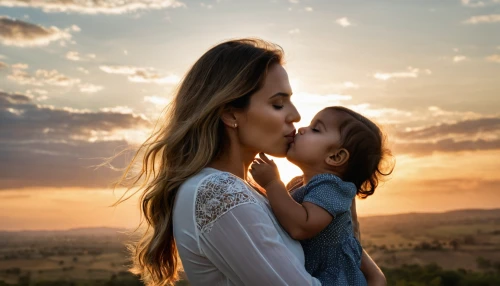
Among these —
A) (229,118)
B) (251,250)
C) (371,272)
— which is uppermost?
(229,118)

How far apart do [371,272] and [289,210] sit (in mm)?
807

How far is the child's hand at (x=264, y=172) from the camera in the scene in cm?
346

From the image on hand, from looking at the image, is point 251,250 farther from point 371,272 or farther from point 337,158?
point 371,272

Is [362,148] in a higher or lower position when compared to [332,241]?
higher

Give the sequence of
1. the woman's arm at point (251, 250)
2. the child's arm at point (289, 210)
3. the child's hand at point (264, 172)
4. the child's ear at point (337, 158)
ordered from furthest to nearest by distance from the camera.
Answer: the child's ear at point (337, 158), the child's hand at point (264, 172), the child's arm at point (289, 210), the woman's arm at point (251, 250)

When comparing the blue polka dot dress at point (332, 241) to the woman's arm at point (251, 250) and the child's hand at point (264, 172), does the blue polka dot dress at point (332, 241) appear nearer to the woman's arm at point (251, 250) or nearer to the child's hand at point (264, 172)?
the child's hand at point (264, 172)

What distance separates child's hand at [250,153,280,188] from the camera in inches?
136

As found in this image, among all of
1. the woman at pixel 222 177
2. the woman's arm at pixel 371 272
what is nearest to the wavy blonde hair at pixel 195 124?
the woman at pixel 222 177

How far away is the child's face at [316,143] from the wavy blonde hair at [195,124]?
1.34ft

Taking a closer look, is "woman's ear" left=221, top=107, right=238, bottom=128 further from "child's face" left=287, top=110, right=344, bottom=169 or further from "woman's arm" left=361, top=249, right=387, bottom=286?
"woman's arm" left=361, top=249, right=387, bottom=286

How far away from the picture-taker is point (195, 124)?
352 centimetres

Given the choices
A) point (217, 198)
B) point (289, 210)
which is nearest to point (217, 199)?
point (217, 198)

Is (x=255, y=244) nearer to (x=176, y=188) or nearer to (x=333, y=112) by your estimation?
(x=176, y=188)

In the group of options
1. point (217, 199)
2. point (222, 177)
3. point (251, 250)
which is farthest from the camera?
point (222, 177)
